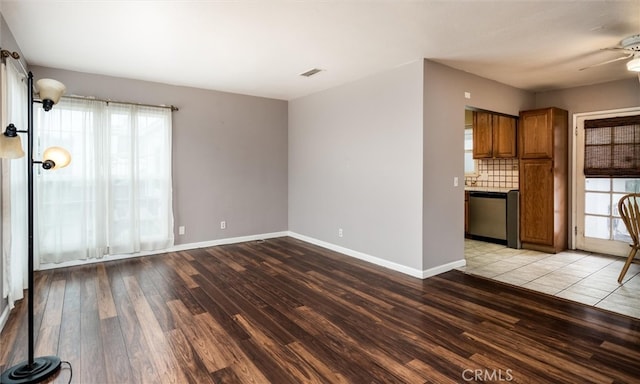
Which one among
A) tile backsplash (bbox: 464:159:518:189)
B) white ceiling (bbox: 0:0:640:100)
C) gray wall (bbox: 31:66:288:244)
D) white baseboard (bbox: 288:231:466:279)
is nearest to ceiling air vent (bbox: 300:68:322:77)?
white ceiling (bbox: 0:0:640:100)

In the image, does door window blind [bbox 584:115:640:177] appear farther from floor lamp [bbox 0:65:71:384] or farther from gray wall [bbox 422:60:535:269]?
floor lamp [bbox 0:65:71:384]

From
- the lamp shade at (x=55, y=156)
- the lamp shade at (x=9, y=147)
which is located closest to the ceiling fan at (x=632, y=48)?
the lamp shade at (x=55, y=156)

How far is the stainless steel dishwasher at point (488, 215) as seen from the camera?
18.3 feet

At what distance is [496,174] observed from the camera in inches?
241

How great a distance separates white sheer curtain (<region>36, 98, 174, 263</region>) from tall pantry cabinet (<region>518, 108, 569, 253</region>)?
552 cm

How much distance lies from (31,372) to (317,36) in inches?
131

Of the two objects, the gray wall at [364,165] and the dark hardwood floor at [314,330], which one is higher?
the gray wall at [364,165]

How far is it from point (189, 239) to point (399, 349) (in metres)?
3.95

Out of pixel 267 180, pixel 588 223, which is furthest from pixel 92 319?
pixel 588 223

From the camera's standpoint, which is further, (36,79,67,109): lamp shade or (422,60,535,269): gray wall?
(422,60,535,269): gray wall

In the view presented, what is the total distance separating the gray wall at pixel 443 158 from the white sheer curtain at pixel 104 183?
3.67 m

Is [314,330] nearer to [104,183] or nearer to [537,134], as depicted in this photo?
[104,183]

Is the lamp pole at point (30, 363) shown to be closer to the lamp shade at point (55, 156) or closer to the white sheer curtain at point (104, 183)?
the lamp shade at point (55, 156)

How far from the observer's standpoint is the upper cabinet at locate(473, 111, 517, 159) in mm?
5488
